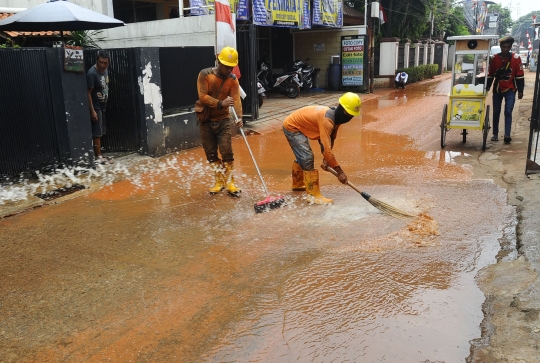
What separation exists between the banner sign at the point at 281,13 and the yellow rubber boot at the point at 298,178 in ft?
24.3

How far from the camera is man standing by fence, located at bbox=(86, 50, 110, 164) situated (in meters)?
7.05

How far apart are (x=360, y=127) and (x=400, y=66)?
13.7 m

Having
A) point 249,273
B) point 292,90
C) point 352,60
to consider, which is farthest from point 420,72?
point 249,273

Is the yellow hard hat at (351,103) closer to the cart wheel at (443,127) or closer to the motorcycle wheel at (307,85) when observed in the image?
the cart wheel at (443,127)

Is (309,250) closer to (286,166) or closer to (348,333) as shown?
(348,333)

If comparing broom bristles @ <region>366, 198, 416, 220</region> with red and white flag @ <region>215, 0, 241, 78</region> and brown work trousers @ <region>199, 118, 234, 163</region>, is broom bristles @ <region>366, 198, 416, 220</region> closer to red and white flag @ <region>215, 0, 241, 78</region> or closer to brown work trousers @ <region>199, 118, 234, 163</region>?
brown work trousers @ <region>199, 118, 234, 163</region>

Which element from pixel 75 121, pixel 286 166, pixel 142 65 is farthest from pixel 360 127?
pixel 75 121

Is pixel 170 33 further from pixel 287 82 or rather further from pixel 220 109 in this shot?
pixel 287 82

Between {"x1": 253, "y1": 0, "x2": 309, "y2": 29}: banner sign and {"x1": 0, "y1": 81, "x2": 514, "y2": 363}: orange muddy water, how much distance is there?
705cm

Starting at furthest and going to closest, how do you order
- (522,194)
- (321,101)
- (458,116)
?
1. (321,101)
2. (458,116)
3. (522,194)

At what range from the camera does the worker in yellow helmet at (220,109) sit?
19.0ft

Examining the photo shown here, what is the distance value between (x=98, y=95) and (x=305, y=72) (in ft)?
38.0

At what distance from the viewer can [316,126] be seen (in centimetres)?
557

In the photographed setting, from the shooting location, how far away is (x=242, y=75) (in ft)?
33.8
